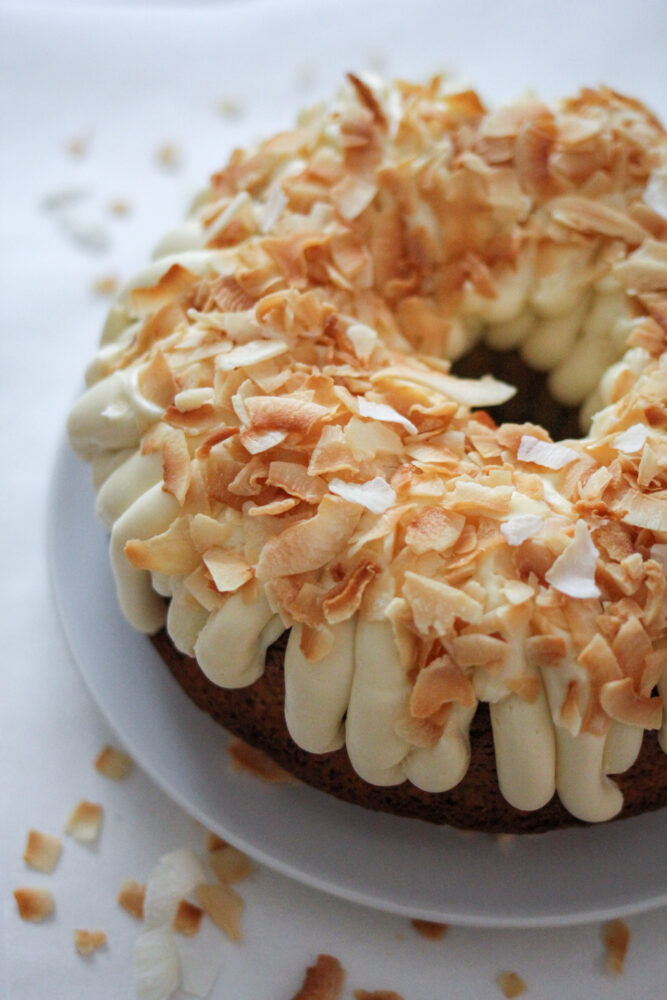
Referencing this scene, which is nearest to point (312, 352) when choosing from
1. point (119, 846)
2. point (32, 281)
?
point (119, 846)

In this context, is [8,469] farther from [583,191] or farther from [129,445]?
[583,191]

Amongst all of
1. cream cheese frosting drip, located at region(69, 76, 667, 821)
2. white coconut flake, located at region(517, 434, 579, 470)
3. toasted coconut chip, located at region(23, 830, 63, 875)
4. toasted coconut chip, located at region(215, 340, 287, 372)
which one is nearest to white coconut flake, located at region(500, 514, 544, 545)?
cream cheese frosting drip, located at region(69, 76, 667, 821)

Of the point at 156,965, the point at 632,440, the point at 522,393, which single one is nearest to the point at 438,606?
the point at 632,440

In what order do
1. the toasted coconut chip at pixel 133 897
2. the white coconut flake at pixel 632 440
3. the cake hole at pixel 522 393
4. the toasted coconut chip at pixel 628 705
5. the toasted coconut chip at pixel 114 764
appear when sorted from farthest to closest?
the cake hole at pixel 522 393 < the toasted coconut chip at pixel 114 764 < the toasted coconut chip at pixel 133 897 < the white coconut flake at pixel 632 440 < the toasted coconut chip at pixel 628 705

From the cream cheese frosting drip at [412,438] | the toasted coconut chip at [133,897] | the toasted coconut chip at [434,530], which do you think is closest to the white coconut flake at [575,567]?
the cream cheese frosting drip at [412,438]

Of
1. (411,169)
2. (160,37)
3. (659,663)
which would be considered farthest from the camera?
(160,37)

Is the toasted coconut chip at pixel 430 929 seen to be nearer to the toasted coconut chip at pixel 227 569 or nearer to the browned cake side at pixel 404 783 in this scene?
the browned cake side at pixel 404 783

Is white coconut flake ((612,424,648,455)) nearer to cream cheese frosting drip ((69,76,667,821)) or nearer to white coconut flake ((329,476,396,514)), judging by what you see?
cream cheese frosting drip ((69,76,667,821))
